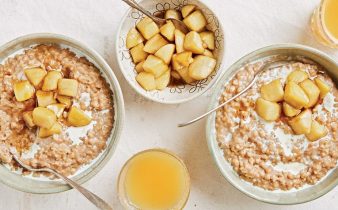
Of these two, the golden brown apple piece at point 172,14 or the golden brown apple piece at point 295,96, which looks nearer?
the golden brown apple piece at point 295,96

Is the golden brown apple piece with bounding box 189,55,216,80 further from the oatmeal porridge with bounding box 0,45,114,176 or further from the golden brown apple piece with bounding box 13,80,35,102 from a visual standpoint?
the golden brown apple piece with bounding box 13,80,35,102

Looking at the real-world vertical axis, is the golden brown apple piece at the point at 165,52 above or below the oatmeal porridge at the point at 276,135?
above

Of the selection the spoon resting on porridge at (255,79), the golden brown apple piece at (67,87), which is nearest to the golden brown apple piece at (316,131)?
the spoon resting on porridge at (255,79)

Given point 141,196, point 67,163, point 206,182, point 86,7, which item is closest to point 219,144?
point 206,182

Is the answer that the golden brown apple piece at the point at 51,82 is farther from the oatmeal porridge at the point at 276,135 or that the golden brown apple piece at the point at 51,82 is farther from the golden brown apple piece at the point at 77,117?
the oatmeal porridge at the point at 276,135

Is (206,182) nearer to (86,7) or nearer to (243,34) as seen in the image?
(243,34)

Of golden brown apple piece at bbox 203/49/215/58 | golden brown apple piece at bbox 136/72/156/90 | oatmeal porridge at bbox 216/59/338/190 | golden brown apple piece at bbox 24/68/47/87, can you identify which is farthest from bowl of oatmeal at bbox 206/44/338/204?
golden brown apple piece at bbox 24/68/47/87
